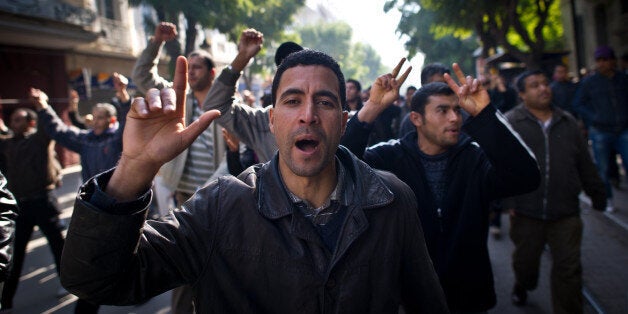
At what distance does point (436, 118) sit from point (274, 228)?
1783mm

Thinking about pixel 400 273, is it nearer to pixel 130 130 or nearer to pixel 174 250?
pixel 174 250

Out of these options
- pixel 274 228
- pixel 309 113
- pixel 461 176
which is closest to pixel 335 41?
pixel 461 176

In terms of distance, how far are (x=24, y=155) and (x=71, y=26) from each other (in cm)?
1140

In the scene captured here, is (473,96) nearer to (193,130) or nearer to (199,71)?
(193,130)

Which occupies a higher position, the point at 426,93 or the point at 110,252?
the point at 426,93

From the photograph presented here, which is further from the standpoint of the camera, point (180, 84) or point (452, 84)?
point (452, 84)

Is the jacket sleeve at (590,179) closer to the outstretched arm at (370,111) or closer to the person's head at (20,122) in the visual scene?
the outstretched arm at (370,111)

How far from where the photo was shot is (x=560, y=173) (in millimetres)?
3664

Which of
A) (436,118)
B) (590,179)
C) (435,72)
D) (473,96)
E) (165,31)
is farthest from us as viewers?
(435,72)

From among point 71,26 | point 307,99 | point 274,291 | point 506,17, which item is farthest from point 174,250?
point 71,26

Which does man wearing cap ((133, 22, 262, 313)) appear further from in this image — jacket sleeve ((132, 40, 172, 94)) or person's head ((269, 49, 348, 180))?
person's head ((269, 49, 348, 180))

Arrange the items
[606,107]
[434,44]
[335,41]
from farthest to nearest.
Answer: [335,41] < [434,44] < [606,107]

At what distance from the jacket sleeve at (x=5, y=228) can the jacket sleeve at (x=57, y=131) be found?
2821 mm

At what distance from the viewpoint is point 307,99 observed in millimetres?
1762
